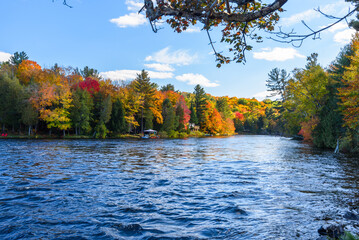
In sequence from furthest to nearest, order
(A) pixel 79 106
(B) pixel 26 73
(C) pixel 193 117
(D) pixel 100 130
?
(C) pixel 193 117 → (B) pixel 26 73 → (D) pixel 100 130 → (A) pixel 79 106

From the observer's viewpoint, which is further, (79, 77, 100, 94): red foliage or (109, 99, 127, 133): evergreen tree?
(79, 77, 100, 94): red foliage

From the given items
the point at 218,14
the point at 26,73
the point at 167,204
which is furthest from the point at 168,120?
the point at 218,14

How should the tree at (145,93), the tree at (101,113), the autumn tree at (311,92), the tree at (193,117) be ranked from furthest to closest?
the tree at (193,117)
the tree at (145,93)
the tree at (101,113)
the autumn tree at (311,92)

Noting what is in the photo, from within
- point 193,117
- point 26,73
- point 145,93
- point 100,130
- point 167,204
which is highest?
point 26,73

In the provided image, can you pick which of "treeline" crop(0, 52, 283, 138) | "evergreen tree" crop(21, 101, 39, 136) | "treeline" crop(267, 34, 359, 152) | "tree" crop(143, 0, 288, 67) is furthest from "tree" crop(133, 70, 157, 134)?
"tree" crop(143, 0, 288, 67)

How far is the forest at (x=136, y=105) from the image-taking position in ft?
93.9

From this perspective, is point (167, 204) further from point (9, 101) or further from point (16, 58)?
point (16, 58)

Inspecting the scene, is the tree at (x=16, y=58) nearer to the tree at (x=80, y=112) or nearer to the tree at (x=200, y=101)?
the tree at (x=80, y=112)

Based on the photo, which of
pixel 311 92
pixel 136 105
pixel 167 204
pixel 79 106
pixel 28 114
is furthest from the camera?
pixel 136 105

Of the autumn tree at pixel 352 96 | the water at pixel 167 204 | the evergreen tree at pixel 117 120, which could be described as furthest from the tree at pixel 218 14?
the evergreen tree at pixel 117 120

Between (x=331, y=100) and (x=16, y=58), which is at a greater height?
(x=16, y=58)

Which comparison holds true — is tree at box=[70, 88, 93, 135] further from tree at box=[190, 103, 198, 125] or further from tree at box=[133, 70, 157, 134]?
tree at box=[190, 103, 198, 125]

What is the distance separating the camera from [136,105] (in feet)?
208

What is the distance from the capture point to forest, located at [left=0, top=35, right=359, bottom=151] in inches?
1126
